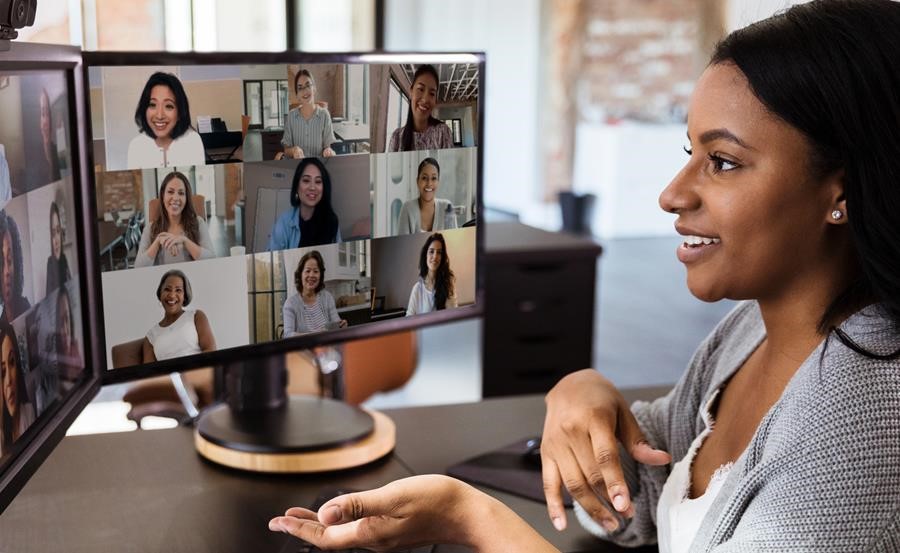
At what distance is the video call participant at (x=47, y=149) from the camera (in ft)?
2.96

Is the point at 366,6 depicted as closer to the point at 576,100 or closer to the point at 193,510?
the point at 576,100

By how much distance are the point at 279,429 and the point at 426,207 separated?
1.09 feet

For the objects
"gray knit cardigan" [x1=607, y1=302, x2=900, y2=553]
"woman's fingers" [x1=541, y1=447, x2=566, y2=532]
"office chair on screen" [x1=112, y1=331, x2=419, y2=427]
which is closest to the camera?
"gray knit cardigan" [x1=607, y1=302, x2=900, y2=553]

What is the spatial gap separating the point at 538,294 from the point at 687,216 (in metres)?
1.54

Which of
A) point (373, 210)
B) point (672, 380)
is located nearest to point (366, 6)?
point (672, 380)

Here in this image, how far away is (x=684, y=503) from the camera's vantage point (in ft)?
3.41

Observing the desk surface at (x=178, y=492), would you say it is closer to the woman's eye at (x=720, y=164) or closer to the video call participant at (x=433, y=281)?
the video call participant at (x=433, y=281)

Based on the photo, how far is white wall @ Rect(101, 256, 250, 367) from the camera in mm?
1039

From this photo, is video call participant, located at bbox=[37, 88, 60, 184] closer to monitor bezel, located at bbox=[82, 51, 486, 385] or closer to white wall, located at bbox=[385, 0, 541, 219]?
monitor bezel, located at bbox=[82, 51, 486, 385]

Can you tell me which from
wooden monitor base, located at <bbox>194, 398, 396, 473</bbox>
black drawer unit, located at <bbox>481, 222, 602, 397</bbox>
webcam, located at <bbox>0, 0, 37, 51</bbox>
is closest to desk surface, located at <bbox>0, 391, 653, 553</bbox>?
wooden monitor base, located at <bbox>194, 398, 396, 473</bbox>

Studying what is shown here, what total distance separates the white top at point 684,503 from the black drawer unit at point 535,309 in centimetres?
136

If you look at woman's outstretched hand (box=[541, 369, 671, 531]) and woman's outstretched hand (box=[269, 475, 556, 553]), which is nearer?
woman's outstretched hand (box=[269, 475, 556, 553])

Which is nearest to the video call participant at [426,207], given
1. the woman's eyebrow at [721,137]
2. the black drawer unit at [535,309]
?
the woman's eyebrow at [721,137]

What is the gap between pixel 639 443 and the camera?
1119mm
